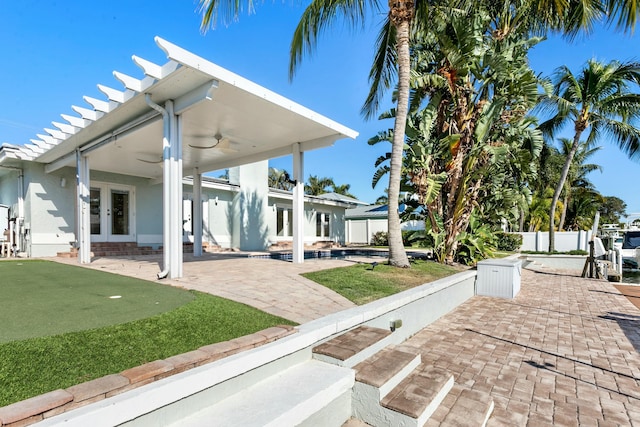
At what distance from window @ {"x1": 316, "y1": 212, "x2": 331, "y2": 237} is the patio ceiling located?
1107 cm

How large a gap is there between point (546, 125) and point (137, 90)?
20.8 metres

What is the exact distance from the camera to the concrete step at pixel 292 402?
214cm

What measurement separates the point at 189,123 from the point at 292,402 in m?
7.07

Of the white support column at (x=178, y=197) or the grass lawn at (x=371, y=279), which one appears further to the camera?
the white support column at (x=178, y=197)

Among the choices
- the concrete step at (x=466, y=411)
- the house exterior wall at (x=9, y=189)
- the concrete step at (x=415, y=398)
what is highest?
the house exterior wall at (x=9, y=189)

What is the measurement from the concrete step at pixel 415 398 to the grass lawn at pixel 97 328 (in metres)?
1.34

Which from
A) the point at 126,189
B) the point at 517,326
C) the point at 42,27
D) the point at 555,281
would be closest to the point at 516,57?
the point at 555,281

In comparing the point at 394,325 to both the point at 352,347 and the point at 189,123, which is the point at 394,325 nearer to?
the point at 352,347

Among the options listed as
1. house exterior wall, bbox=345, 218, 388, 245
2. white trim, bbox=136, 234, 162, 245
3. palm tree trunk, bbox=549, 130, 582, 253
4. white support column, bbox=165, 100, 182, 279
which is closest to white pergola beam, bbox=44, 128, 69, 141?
white support column, bbox=165, 100, 182, 279

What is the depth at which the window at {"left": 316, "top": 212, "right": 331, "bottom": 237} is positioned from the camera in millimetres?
22097

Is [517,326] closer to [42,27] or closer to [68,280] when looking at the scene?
[68,280]

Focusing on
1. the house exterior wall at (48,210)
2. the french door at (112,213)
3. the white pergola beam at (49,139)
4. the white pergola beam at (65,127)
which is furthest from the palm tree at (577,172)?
the house exterior wall at (48,210)

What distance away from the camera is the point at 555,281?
11266 mm

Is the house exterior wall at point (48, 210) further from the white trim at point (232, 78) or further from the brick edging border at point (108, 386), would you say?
the brick edging border at point (108, 386)
